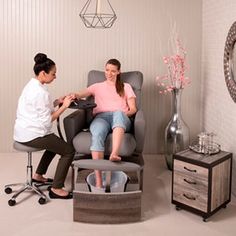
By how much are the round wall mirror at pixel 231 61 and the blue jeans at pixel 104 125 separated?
2.96 feet

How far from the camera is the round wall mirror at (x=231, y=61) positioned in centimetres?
336

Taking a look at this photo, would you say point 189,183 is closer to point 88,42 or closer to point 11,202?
point 11,202

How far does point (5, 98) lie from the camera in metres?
4.58

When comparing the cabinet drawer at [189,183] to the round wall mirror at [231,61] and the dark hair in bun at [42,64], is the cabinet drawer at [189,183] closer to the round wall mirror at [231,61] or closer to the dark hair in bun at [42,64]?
the round wall mirror at [231,61]

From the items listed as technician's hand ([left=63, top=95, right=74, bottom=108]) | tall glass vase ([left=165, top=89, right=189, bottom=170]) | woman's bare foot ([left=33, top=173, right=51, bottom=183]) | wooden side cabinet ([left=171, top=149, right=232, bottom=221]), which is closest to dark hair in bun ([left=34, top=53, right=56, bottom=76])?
technician's hand ([left=63, top=95, right=74, bottom=108])

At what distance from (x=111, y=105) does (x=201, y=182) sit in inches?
49.0

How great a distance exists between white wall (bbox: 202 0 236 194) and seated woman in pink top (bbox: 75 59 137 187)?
0.79m

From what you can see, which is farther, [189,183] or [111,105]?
[111,105]

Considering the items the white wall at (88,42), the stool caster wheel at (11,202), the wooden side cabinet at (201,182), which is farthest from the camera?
the white wall at (88,42)

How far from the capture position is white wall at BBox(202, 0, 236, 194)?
3.55 m

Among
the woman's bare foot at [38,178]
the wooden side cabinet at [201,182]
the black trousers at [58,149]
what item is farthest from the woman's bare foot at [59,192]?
the wooden side cabinet at [201,182]

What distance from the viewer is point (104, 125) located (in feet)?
11.7

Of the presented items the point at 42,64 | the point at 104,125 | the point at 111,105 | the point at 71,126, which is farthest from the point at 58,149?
the point at 111,105

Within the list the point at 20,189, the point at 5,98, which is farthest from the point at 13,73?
the point at 20,189
